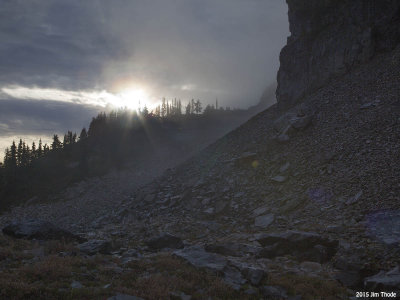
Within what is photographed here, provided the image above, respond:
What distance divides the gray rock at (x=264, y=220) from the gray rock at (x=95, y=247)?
439 inches

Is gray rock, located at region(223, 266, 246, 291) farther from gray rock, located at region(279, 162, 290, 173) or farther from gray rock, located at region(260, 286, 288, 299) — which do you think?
gray rock, located at region(279, 162, 290, 173)

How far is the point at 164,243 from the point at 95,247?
4440mm

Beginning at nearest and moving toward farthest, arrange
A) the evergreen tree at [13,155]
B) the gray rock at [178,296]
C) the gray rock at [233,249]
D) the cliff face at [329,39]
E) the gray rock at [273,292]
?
the gray rock at [178,296] → the gray rock at [273,292] → the gray rock at [233,249] → the cliff face at [329,39] → the evergreen tree at [13,155]

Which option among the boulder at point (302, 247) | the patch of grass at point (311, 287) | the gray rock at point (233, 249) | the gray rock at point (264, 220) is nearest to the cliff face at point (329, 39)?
the gray rock at point (264, 220)

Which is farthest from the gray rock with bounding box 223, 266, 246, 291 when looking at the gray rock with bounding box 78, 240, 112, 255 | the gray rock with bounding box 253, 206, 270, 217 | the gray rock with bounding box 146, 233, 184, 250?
the gray rock with bounding box 253, 206, 270, 217

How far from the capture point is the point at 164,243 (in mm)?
18109

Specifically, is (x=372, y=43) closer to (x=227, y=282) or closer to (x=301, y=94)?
(x=301, y=94)

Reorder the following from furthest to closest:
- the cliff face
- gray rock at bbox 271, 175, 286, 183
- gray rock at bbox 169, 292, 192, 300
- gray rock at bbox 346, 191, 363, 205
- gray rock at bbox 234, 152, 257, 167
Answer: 1. the cliff face
2. gray rock at bbox 234, 152, 257, 167
3. gray rock at bbox 271, 175, 286, 183
4. gray rock at bbox 346, 191, 363, 205
5. gray rock at bbox 169, 292, 192, 300

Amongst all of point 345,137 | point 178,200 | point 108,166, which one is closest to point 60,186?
point 108,166

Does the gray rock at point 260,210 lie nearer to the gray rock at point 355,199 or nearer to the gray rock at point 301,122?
the gray rock at point 355,199

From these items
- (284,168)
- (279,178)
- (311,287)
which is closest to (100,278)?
(311,287)

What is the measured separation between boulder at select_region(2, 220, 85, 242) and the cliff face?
38.8 meters

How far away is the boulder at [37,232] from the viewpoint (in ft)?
59.3

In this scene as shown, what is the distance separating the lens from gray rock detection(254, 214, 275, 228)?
20562 mm
